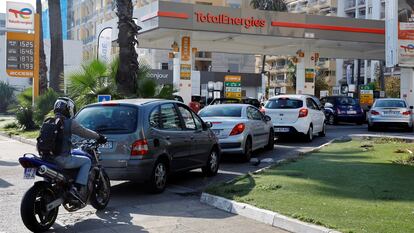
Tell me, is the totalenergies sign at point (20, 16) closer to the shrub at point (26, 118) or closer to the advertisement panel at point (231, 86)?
the shrub at point (26, 118)

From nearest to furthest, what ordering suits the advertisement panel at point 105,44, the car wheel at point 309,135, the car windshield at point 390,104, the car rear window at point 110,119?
the car rear window at point 110,119 → the car wheel at point 309,135 → the car windshield at point 390,104 → the advertisement panel at point 105,44

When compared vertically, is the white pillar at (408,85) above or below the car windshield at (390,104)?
above

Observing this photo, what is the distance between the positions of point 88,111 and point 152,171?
1598 millimetres

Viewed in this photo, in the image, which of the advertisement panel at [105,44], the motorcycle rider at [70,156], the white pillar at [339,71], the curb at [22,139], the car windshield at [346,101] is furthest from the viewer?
the white pillar at [339,71]

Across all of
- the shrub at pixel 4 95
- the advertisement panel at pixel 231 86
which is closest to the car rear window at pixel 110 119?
the advertisement panel at pixel 231 86

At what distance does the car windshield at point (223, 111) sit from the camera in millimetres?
13844

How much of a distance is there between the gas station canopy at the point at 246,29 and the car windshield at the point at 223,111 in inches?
442

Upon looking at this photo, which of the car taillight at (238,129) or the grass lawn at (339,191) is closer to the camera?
the grass lawn at (339,191)

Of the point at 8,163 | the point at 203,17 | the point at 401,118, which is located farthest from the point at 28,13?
the point at 401,118

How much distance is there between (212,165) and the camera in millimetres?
11375

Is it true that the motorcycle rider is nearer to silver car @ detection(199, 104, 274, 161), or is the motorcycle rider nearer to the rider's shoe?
the rider's shoe

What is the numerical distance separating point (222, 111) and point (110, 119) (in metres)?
5.32

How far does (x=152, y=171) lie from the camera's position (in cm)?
902

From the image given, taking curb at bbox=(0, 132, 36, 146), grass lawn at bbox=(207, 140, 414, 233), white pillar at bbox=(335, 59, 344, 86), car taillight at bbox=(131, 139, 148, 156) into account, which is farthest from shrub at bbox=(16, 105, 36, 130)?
white pillar at bbox=(335, 59, 344, 86)
